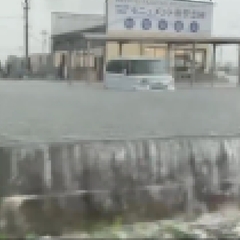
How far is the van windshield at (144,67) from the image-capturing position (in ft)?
82.7

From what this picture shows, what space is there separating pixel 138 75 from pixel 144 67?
41 cm

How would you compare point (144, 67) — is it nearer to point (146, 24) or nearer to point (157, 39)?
point (157, 39)

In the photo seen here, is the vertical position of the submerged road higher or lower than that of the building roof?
lower

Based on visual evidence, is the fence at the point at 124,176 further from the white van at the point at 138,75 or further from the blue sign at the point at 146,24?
the blue sign at the point at 146,24

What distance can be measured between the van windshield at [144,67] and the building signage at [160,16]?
20.8 feet

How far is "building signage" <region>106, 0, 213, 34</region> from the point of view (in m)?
31.6

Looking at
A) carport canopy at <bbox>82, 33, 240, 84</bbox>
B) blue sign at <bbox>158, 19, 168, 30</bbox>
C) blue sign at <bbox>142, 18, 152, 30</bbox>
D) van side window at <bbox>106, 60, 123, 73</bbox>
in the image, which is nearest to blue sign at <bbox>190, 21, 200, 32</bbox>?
blue sign at <bbox>158, 19, 168, 30</bbox>

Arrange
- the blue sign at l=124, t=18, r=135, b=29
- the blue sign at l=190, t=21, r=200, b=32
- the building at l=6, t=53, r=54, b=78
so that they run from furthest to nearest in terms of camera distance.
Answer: the building at l=6, t=53, r=54, b=78
the blue sign at l=190, t=21, r=200, b=32
the blue sign at l=124, t=18, r=135, b=29

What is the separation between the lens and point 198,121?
440 inches

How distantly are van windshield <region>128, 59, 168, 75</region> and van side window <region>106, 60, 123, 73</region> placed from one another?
49cm

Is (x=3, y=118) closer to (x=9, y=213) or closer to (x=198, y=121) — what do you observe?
(x=198, y=121)

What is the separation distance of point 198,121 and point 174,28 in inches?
892

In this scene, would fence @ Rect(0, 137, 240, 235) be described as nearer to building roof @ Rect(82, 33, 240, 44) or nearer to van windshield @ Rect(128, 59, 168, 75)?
van windshield @ Rect(128, 59, 168, 75)

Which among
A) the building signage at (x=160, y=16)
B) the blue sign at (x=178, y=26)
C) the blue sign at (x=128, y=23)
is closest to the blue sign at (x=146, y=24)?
the building signage at (x=160, y=16)
